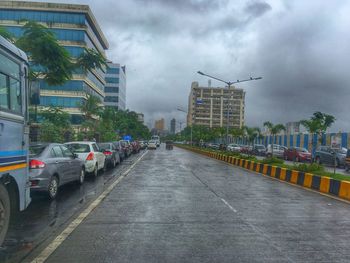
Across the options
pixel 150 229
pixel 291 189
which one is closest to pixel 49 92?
pixel 291 189

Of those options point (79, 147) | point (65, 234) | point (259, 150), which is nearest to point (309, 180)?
point (79, 147)

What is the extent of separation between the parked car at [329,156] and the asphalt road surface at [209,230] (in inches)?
833

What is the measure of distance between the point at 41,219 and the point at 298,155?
120 ft

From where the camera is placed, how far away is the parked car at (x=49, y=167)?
11.1 m

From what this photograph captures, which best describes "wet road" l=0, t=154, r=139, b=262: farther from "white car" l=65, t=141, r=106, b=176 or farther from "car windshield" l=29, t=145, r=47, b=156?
"white car" l=65, t=141, r=106, b=176

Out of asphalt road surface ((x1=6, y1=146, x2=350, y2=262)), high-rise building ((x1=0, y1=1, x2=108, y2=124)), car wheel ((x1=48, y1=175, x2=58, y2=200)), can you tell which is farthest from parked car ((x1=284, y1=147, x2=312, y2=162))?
high-rise building ((x1=0, y1=1, x2=108, y2=124))

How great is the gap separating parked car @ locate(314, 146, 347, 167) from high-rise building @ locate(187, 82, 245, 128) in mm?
80857

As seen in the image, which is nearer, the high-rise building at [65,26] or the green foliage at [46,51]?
the green foliage at [46,51]

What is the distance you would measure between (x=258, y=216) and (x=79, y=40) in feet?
250

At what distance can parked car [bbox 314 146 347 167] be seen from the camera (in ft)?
108

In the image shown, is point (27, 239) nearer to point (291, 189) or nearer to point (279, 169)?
point (291, 189)

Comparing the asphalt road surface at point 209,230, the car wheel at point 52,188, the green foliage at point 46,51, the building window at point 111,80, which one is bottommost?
the asphalt road surface at point 209,230

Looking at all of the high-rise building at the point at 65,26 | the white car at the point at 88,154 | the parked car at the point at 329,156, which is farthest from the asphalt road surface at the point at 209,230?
the high-rise building at the point at 65,26

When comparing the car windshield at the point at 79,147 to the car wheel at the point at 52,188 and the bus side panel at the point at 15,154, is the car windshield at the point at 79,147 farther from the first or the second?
the bus side panel at the point at 15,154
